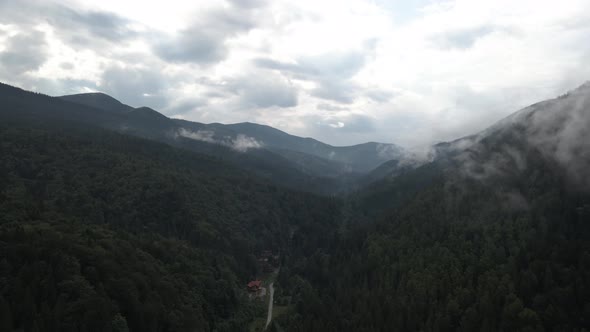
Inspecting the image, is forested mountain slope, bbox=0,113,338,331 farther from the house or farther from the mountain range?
the house

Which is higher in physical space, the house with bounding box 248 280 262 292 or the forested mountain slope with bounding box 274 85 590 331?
the forested mountain slope with bounding box 274 85 590 331

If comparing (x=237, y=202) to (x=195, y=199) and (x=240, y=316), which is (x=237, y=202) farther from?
(x=240, y=316)

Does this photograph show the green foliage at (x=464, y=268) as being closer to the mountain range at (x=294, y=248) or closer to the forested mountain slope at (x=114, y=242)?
the mountain range at (x=294, y=248)

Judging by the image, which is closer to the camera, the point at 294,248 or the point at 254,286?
the point at 254,286

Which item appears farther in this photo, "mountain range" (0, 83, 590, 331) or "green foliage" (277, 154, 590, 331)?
"green foliage" (277, 154, 590, 331)

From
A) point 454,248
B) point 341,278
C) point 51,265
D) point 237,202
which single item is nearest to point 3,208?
point 51,265

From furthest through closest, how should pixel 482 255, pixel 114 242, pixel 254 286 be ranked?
1. pixel 254 286
2. pixel 482 255
3. pixel 114 242

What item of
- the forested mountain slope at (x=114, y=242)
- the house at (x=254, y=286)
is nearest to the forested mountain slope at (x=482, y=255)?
the house at (x=254, y=286)

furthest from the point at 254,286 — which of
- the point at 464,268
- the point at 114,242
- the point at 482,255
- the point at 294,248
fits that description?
the point at 482,255

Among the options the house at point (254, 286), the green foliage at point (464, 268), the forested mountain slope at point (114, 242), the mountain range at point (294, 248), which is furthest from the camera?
the house at point (254, 286)

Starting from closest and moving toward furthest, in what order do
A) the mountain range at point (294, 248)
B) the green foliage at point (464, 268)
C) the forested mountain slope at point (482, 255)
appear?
the mountain range at point (294, 248), the green foliage at point (464, 268), the forested mountain slope at point (482, 255)

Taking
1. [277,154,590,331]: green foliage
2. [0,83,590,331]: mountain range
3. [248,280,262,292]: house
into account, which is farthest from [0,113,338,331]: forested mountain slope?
[277,154,590,331]: green foliage

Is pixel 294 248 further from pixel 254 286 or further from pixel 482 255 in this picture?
pixel 482 255
